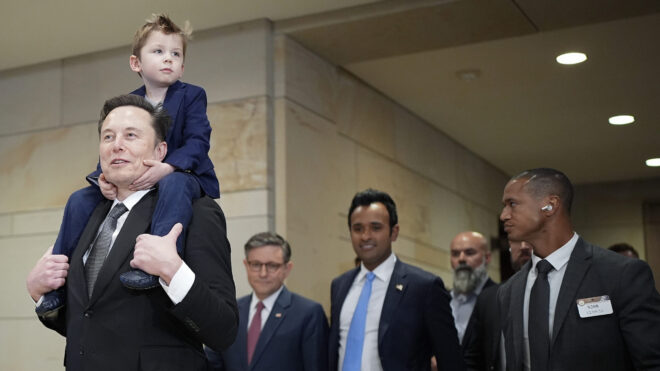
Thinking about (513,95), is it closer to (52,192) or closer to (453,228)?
(453,228)

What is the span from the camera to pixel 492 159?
35.1 feet

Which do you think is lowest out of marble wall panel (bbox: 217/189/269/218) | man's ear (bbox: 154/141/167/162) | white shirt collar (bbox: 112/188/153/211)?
white shirt collar (bbox: 112/188/153/211)

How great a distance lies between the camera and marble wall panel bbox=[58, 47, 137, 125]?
260 inches

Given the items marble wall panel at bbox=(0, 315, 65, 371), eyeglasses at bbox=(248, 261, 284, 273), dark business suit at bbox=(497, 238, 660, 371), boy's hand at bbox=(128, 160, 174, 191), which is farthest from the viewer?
marble wall panel at bbox=(0, 315, 65, 371)

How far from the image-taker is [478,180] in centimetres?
1055

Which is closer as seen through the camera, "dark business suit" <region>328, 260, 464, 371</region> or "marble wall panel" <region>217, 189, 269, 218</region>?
"dark business suit" <region>328, 260, 464, 371</region>

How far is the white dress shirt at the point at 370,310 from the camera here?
4.23 metres

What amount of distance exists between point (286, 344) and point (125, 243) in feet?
7.84

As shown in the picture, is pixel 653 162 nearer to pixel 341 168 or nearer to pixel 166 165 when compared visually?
pixel 341 168

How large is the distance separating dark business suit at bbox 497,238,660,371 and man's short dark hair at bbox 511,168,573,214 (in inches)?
11.1

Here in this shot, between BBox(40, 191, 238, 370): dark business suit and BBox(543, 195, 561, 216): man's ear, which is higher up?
BBox(543, 195, 561, 216): man's ear

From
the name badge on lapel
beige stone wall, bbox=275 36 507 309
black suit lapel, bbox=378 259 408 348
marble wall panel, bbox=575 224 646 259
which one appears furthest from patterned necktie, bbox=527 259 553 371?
marble wall panel, bbox=575 224 646 259

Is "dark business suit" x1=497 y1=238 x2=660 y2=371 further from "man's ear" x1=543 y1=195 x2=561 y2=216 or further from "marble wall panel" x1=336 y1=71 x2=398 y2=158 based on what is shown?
"marble wall panel" x1=336 y1=71 x2=398 y2=158

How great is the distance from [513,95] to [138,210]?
20.7 feet
